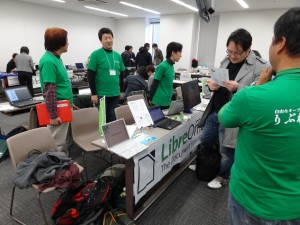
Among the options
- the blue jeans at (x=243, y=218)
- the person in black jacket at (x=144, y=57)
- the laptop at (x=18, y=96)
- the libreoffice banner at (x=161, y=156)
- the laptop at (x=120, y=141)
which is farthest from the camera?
the person in black jacket at (x=144, y=57)

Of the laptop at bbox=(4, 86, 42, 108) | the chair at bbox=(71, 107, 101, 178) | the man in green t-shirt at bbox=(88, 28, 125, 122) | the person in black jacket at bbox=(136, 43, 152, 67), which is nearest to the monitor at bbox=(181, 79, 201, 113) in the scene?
the man in green t-shirt at bbox=(88, 28, 125, 122)

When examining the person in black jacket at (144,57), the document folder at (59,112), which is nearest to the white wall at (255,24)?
the person in black jacket at (144,57)

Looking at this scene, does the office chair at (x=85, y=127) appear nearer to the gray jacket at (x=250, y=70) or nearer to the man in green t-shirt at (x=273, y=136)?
the gray jacket at (x=250, y=70)

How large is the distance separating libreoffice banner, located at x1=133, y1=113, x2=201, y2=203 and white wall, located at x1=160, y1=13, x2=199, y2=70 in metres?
6.61

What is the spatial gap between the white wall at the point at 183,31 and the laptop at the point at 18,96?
700cm

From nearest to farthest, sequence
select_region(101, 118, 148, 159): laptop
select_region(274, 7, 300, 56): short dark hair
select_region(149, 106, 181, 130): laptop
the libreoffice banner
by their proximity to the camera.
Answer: select_region(274, 7, 300, 56): short dark hair, select_region(101, 118, 148, 159): laptop, the libreoffice banner, select_region(149, 106, 181, 130): laptop

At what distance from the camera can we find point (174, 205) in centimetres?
199

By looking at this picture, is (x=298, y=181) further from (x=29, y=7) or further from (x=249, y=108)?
(x=29, y=7)

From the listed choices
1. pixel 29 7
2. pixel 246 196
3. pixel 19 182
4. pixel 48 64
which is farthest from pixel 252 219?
pixel 29 7

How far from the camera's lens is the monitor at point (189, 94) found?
89.5 inches

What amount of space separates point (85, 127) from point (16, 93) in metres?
1.09

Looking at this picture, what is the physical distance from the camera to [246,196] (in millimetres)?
826

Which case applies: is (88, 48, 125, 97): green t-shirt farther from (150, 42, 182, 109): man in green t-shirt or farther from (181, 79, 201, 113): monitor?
(181, 79, 201, 113): monitor

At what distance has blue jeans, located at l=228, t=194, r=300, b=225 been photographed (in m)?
0.79
